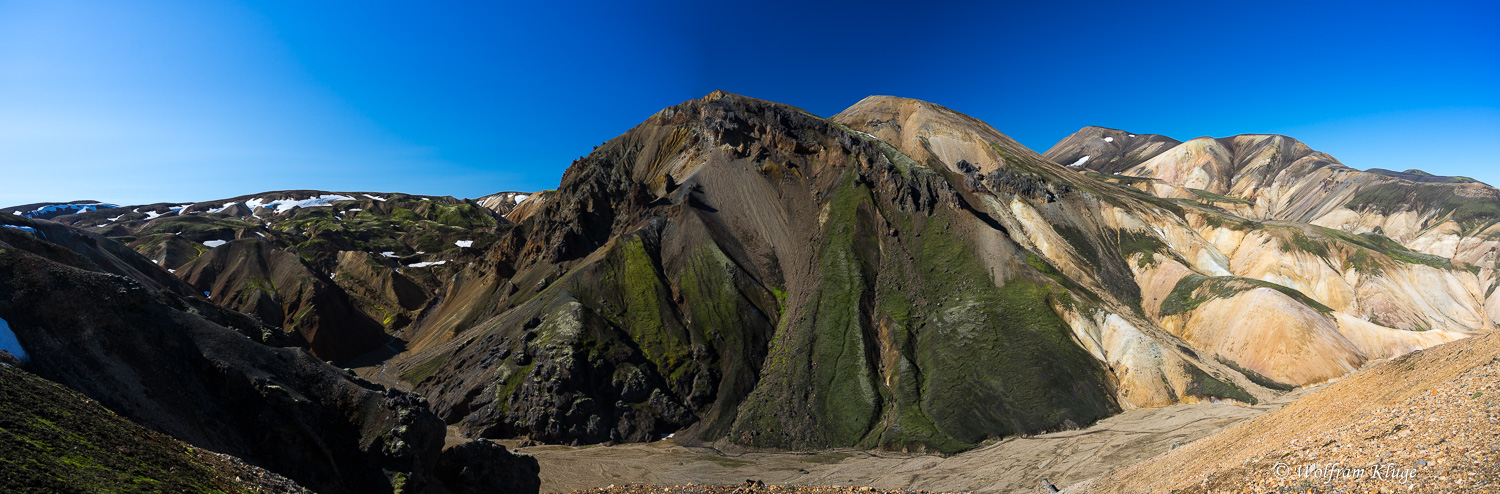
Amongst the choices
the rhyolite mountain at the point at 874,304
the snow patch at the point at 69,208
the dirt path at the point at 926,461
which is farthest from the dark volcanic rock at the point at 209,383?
the snow patch at the point at 69,208

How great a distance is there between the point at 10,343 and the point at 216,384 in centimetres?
558

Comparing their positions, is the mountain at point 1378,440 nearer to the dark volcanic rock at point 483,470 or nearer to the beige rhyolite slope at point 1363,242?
the dark volcanic rock at point 483,470

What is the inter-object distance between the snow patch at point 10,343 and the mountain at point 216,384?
144 mm

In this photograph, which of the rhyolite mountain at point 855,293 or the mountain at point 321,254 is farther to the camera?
the mountain at point 321,254

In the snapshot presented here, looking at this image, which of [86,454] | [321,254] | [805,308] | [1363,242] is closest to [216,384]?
[86,454]

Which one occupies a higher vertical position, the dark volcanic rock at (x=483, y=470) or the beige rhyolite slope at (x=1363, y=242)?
the beige rhyolite slope at (x=1363, y=242)

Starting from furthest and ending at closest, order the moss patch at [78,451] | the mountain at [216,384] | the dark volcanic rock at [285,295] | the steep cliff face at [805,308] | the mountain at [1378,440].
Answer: the dark volcanic rock at [285,295]
the steep cliff face at [805,308]
the mountain at [216,384]
the mountain at [1378,440]
the moss patch at [78,451]

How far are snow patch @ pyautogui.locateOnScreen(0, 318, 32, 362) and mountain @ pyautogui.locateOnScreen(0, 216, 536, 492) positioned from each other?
0.47 feet

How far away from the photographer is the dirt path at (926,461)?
1505 inches

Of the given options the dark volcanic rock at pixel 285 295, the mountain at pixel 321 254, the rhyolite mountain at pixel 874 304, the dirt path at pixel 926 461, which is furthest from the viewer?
the mountain at pixel 321 254

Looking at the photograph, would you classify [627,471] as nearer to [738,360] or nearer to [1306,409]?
[738,360]

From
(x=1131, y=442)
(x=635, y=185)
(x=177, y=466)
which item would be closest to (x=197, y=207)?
(x=635, y=185)

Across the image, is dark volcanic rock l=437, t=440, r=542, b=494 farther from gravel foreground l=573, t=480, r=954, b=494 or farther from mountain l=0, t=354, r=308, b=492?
mountain l=0, t=354, r=308, b=492

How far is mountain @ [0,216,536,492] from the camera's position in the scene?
1627cm
